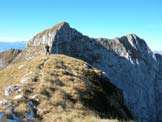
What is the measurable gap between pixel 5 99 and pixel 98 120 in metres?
7.90

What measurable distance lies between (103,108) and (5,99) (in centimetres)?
790

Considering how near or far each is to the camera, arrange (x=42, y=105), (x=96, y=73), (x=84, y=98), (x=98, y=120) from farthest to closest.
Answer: (x=96, y=73) < (x=84, y=98) < (x=42, y=105) < (x=98, y=120)

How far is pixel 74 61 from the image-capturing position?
3784cm

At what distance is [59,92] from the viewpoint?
1152 inches

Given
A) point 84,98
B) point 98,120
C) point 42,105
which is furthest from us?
point 84,98

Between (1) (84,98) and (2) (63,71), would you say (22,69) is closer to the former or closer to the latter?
(2) (63,71)

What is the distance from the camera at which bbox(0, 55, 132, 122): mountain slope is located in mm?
25781

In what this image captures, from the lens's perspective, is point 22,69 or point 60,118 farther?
point 22,69

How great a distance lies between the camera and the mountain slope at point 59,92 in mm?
25781

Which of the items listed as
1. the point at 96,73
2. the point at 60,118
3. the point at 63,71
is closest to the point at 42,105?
the point at 60,118

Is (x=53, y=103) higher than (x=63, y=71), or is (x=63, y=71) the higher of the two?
(x=63, y=71)

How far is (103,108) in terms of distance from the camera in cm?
2980

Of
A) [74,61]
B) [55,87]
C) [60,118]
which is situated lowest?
[60,118]

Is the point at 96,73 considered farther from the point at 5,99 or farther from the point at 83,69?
the point at 5,99
